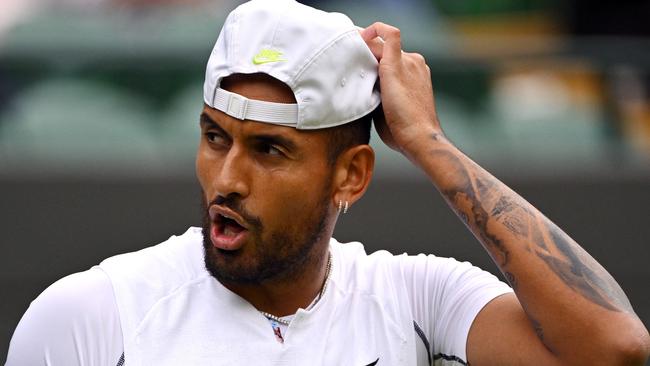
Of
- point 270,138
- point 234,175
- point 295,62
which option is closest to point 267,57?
point 295,62

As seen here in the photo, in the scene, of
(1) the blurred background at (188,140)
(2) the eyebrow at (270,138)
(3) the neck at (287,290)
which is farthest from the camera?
(1) the blurred background at (188,140)

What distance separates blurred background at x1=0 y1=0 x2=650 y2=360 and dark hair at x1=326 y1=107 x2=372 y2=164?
3.48 metres

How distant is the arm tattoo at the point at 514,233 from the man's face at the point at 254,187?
380mm

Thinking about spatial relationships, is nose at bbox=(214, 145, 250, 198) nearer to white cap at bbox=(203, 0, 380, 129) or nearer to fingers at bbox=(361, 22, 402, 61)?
white cap at bbox=(203, 0, 380, 129)

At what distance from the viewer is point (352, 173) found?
3.34 metres

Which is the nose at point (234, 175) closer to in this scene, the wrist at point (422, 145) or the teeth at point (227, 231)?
the teeth at point (227, 231)

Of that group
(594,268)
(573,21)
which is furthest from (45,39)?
(594,268)

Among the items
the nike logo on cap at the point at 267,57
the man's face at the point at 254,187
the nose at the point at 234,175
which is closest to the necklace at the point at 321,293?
the man's face at the point at 254,187

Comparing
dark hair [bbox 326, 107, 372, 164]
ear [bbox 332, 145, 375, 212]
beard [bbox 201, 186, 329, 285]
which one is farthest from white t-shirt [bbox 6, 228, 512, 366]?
dark hair [bbox 326, 107, 372, 164]

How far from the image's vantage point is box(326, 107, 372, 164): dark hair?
323 cm

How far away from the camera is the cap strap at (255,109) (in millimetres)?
3070

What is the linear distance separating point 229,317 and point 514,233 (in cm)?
74

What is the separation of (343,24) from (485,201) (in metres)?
0.57

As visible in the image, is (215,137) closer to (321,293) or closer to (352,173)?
(352,173)
